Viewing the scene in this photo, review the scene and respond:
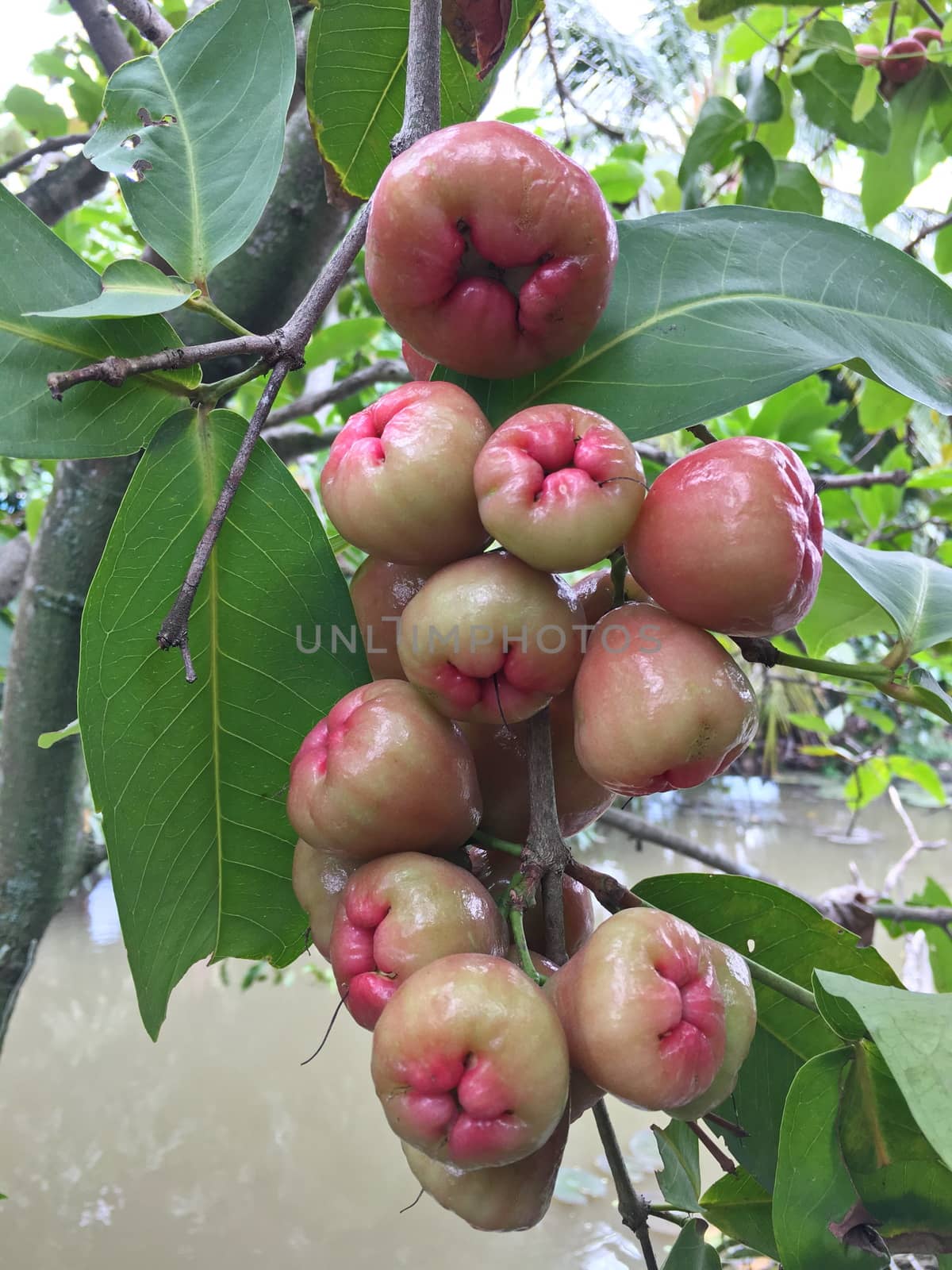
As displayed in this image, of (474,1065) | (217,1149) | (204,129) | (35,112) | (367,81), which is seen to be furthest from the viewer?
(217,1149)

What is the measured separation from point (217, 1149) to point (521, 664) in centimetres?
185

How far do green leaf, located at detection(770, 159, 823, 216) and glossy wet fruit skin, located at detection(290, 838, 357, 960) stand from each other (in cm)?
106

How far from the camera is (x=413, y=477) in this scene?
1.49ft

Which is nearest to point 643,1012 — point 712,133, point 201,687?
point 201,687

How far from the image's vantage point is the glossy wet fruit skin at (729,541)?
44 cm

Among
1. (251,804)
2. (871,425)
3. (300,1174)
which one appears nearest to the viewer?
(251,804)

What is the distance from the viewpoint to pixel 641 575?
46cm

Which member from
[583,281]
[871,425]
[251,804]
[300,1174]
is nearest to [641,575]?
[583,281]

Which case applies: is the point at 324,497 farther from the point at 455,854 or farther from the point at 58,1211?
the point at 58,1211

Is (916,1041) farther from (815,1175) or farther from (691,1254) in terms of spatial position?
(691,1254)

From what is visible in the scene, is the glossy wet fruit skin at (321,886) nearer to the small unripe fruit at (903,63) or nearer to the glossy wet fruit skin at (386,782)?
the glossy wet fruit skin at (386,782)

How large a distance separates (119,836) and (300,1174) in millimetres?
1626

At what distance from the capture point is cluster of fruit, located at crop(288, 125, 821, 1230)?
40 cm

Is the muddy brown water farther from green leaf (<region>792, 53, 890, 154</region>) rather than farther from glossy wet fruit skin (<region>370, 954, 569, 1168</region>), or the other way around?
green leaf (<region>792, 53, 890, 154</region>)
